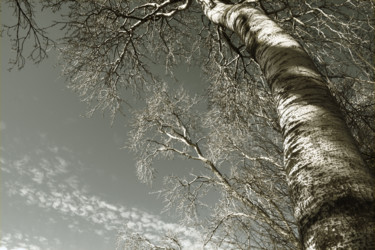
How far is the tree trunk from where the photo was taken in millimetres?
804

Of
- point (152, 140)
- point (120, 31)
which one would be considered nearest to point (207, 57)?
point (120, 31)

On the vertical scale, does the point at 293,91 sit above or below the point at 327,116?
above

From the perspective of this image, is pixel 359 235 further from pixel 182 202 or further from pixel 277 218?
pixel 277 218

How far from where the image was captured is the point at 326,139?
1077 mm

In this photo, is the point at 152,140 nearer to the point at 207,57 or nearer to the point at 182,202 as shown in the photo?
the point at 182,202

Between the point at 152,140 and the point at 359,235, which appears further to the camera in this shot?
the point at 152,140

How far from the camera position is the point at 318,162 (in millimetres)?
996

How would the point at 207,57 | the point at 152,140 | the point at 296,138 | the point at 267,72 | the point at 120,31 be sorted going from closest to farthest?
the point at 296,138
the point at 267,72
the point at 120,31
the point at 207,57
the point at 152,140

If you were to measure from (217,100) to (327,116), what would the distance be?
12.4 ft

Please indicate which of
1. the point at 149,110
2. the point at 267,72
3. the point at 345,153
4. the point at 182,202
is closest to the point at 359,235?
the point at 345,153

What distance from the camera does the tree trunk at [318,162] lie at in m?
0.80

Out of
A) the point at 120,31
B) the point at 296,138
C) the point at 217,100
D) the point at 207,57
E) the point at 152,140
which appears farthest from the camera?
the point at 152,140

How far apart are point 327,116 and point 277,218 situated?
6304 mm

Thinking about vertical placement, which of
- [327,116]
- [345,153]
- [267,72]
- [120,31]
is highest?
[120,31]
